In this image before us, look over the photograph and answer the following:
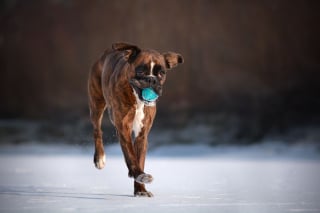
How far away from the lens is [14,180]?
707 centimetres

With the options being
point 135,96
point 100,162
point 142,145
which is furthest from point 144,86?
point 100,162

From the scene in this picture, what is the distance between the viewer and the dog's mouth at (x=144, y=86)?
17.3 feet

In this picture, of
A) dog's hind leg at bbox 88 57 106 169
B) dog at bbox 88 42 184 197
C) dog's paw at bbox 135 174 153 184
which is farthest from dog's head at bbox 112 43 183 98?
dog's hind leg at bbox 88 57 106 169

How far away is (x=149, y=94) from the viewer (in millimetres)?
5336

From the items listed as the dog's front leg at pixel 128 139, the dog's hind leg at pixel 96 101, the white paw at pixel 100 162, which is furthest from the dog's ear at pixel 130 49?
the white paw at pixel 100 162

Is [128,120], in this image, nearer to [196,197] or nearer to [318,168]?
[196,197]

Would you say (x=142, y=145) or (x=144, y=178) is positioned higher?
(x=142, y=145)

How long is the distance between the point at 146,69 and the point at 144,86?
14 cm

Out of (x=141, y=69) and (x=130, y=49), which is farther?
(x=130, y=49)

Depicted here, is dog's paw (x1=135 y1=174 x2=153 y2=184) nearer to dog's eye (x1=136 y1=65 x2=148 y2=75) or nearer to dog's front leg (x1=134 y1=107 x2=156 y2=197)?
dog's front leg (x1=134 y1=107 x2=156 y2=197)

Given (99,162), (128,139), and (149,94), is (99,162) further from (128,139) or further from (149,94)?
(149,94)

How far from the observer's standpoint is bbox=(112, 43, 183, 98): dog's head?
208 inches

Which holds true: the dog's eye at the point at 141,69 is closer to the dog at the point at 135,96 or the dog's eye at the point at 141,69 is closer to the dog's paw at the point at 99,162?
the dog at the point at 135,96

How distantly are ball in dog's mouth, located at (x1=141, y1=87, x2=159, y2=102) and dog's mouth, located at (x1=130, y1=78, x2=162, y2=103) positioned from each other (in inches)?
0.5
